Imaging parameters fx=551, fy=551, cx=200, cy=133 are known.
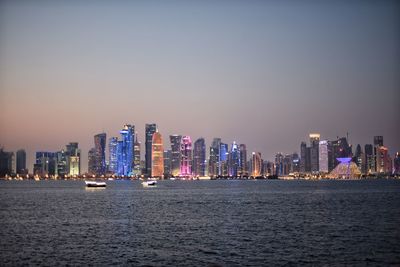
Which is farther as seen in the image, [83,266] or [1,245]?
[1,245]

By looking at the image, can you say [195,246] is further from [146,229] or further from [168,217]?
[168,217]

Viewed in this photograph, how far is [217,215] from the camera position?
8575cm

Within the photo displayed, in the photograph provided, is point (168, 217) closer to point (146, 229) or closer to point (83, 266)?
point (146, 229)

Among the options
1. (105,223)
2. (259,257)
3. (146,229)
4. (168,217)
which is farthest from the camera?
(168,217)

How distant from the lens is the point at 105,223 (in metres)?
74.3

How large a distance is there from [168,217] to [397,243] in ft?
124

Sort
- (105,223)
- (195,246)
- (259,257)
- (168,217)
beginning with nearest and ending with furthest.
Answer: (259,257) < (195,246) < (105,223) < (168,217)

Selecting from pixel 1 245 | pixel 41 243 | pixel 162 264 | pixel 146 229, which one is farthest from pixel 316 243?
pixel 1 245

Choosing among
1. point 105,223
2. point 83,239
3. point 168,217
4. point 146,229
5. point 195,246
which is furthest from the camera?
point 168,217

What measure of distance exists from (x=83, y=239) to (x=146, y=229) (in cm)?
1144

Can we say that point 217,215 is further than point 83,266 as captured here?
Yes

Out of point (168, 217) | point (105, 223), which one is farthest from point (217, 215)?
point (105, 223)

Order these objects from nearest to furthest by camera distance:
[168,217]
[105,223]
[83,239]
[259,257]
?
[259,257] → [83,239] → [105,223] → [168,217]

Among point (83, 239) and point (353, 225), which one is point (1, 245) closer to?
point (83, 239)
